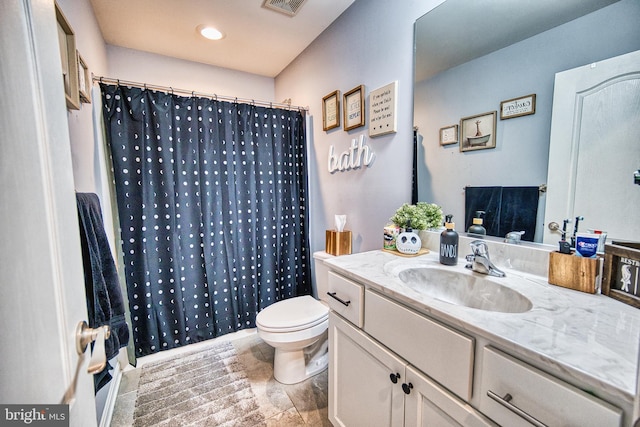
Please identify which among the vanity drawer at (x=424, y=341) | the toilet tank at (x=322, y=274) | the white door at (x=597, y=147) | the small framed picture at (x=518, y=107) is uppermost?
the small framed picture at (x=518, y=107)

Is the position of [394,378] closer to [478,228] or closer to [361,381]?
[361,381]

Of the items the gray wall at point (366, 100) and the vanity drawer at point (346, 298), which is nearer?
the vanity drawer at point (346, 298)

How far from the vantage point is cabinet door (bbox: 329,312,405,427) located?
883 mm

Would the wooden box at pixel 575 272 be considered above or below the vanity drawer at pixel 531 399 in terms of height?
above

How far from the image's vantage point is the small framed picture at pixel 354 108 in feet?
5.65

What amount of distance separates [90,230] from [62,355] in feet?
2.84

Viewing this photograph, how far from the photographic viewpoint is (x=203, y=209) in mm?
2029

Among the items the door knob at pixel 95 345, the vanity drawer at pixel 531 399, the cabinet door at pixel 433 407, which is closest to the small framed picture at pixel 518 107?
the vanity drawer at pixel 531 399

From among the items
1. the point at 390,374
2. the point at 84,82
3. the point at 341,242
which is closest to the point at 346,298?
the point at 390,374

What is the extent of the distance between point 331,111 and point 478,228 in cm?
135

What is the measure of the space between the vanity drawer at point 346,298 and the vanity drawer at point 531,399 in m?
0.47

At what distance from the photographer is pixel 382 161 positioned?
163 centimetres

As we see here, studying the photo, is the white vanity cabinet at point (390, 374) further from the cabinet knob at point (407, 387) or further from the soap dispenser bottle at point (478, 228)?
the soap dispenser bottle at point (478, 228)

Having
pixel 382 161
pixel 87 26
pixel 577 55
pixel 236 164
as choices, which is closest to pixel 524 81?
pixel 577 55
